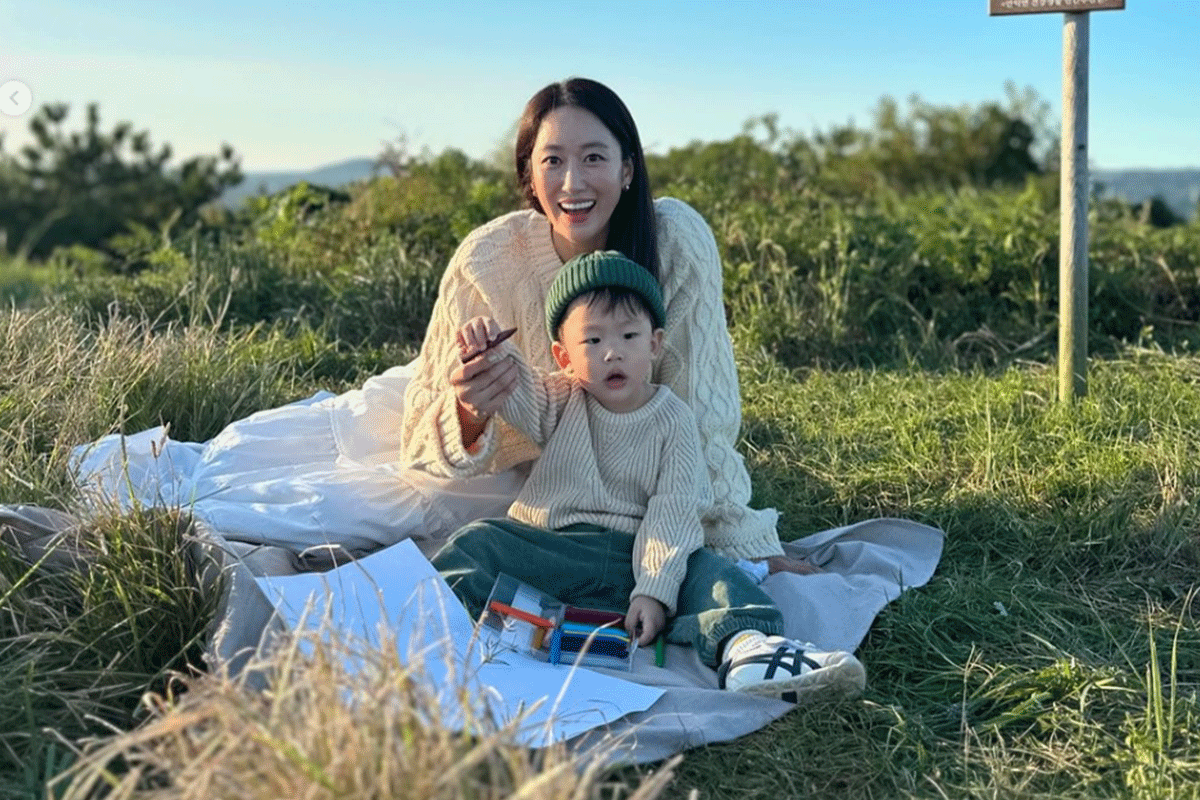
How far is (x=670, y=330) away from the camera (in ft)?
11.6

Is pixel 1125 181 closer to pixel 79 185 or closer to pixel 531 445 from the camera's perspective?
pixel 531 445

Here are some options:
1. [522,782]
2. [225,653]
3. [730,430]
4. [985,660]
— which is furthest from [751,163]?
[522,782]

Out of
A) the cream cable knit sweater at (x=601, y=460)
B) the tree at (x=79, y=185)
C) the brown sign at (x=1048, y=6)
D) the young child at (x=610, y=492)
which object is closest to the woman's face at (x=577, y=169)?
the young child at (x=610, y=492)

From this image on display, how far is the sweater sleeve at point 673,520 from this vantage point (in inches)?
119

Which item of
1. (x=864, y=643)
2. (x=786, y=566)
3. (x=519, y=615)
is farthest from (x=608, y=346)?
(x=864, y=643)

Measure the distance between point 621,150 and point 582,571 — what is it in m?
1.10

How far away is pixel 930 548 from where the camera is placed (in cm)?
363

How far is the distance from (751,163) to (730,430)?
186 inches

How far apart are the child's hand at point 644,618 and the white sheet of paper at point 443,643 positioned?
22cm

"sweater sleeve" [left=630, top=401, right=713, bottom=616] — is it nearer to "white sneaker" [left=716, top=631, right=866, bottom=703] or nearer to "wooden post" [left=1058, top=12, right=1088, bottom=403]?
"white sneaker" [left=716, top=631, right=866, bottom=703]

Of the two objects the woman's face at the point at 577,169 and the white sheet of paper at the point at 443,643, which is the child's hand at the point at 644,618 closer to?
the white sheet of paper at the point at 443,643

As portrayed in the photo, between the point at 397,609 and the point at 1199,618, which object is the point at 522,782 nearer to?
the point at 397,609

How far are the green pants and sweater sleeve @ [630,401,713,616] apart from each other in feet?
0.15

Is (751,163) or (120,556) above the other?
(751,163)
